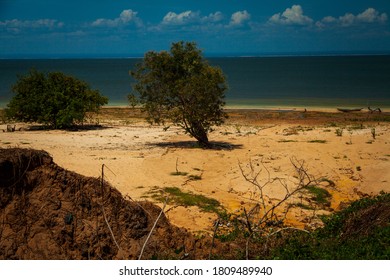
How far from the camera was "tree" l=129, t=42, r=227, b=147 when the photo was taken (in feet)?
56.9

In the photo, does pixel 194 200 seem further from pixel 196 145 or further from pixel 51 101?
pixel 51 101

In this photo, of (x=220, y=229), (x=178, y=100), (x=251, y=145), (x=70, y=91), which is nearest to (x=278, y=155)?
(x=251, y=145)

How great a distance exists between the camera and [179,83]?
17.2 m

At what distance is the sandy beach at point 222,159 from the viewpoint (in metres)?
12.2

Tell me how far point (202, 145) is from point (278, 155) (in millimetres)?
3559

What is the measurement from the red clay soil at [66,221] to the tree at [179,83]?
384 inches

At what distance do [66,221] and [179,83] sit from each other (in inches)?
413

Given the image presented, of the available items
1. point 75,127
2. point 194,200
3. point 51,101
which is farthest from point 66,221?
point 75,127

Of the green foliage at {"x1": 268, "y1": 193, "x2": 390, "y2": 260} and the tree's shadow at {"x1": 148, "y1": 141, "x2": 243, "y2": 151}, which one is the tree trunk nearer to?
the tree's shadow at {"x1": 148, "y1": 141, "x2": 243, "y2": 151}

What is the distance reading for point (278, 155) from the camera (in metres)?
16.0

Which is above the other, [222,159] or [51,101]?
[51,101]

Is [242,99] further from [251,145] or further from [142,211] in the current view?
[142,211]

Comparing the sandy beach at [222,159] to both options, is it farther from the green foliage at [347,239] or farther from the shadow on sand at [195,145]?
the green foliage at [347,239]

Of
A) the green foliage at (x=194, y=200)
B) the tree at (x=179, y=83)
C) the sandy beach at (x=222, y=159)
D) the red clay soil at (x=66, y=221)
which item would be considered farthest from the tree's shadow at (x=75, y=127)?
the red clay soil at (x=66, y=221)
